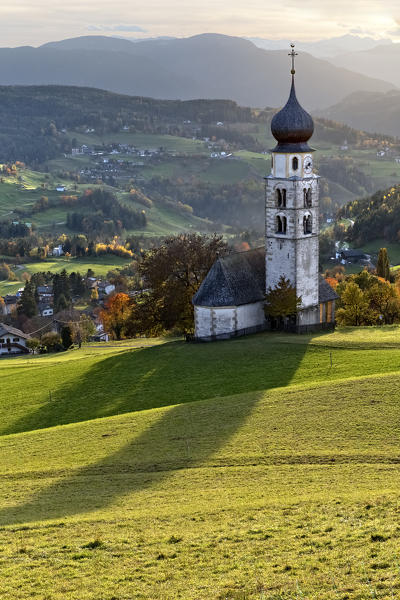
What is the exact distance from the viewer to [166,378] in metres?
53.1

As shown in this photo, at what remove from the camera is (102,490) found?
30953 mm

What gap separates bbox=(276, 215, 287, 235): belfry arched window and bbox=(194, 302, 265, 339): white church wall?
7.11 metres

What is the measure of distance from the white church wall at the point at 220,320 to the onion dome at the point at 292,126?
1434 centimetres

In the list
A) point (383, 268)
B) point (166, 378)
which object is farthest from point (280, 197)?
point (383, 268)

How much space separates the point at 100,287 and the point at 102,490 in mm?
146466

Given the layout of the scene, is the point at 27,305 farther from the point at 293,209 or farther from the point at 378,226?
the point at 293,209

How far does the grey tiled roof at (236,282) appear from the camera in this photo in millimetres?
64588

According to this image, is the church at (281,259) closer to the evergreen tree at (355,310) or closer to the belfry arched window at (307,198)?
the belfry arched window at (307,198)

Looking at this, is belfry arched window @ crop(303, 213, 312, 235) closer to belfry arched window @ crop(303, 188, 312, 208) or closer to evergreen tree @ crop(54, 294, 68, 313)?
belfry arched window @ crop(303, 188, 312, 208)

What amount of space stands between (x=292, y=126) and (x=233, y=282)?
14.2m

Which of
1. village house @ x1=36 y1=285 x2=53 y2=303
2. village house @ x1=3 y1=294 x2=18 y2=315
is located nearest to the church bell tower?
village house @ x1=36 y1=285 x2=53 y2=303

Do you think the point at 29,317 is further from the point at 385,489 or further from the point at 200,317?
the point at 385,489

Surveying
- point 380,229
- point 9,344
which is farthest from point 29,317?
point 380,229

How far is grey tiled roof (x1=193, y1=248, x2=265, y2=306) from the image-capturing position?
6456cm
